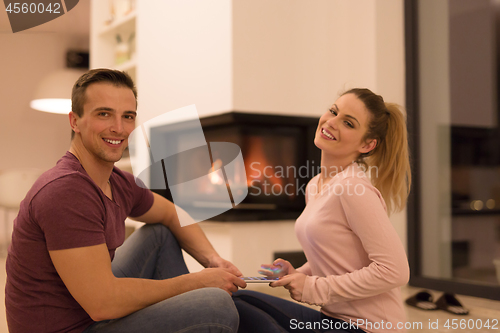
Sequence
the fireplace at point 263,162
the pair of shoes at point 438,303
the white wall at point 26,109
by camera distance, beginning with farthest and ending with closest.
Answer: the white wall at point 26,109 → the fireplace at point 263,162 → the pair of shoes at point 438,303

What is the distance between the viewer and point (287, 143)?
3053 millimetres

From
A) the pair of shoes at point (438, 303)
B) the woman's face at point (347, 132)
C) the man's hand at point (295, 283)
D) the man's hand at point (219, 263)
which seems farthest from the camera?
the pair of shoes at point (438, 303)

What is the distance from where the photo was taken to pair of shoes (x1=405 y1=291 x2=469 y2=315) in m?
2.24

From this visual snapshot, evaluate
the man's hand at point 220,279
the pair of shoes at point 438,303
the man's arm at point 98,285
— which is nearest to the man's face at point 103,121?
the man's arm at point 98,285

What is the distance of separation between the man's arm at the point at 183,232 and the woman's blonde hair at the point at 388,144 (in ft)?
2.00

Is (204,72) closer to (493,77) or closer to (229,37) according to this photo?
(229,37)

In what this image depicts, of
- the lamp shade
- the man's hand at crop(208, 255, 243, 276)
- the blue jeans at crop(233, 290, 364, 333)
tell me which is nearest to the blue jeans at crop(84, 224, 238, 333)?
the blue jeans at crop(233, 290, 364, 333)

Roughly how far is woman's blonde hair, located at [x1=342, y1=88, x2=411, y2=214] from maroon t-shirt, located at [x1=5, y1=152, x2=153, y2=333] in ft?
2.53

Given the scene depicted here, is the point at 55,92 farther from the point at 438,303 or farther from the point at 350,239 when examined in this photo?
the point at 350,239

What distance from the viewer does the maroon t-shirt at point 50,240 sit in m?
1.02

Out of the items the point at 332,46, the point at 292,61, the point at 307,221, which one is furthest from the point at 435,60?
the point at 307,221

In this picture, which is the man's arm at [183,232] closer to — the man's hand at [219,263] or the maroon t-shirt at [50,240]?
the man's hand at [219,263]

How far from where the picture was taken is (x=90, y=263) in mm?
1026

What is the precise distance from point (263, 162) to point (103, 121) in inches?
72.8
